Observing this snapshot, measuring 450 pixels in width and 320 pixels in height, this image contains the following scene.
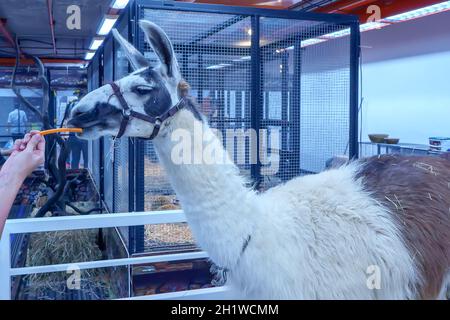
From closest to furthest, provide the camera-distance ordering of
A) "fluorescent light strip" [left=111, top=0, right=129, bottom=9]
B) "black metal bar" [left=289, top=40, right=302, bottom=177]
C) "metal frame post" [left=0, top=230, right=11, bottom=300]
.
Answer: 1. "metal frame post" [left=0, top=230, right=11, bottom=300]
2. "black metal bar" [left=289, top=40, right=302, bottom=177]
3. "fluorescent light strip" [left=111, top=0, right=129, bottom=9]

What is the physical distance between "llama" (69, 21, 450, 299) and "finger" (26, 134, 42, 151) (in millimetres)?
314

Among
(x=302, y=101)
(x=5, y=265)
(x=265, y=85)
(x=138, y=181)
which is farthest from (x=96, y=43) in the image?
(x=5, y=265)

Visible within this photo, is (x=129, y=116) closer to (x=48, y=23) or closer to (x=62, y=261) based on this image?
(x=62, y=261)

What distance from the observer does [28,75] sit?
7812 millimetres

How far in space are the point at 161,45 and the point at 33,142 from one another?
2.04ft

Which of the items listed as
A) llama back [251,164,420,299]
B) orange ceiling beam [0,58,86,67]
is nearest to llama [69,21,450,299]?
llama back [251,164,420,299]

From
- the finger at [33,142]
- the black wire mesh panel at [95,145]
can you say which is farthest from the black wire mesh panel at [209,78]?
the black wire mesh panel at [95,145]

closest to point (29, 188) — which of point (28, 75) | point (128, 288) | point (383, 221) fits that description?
point (28, 75)

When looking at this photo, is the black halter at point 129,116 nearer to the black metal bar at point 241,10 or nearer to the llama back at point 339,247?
the llama back at point 339,247

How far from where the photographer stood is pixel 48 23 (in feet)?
24.5

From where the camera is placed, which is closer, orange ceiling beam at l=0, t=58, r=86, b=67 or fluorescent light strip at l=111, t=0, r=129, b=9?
fluorescent light strip at l=111, t=0, r=129, b=9

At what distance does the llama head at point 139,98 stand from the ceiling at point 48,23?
4344 millimetres

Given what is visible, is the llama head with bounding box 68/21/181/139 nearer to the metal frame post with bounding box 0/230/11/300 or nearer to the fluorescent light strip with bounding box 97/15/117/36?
the metal frame post with bounding box 0/230/11/300

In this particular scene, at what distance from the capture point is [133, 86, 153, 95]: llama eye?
175 cm
